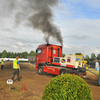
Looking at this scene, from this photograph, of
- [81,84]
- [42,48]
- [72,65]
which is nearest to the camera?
[81,84]

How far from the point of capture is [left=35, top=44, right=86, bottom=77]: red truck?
1270cm

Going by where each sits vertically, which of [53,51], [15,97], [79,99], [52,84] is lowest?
[15,97]

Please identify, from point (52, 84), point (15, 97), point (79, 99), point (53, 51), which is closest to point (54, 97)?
point (52, 84)

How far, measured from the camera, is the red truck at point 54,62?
12.7 meters

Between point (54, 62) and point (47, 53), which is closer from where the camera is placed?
point (54, 62)

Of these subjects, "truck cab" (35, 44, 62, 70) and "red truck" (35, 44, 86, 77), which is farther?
"truck cab" (35, 44, 62, 70)

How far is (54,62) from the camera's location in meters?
14.7

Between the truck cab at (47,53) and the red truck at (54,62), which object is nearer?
the red truck at (54,62)

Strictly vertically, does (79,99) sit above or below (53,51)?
below

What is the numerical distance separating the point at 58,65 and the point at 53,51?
2168mm

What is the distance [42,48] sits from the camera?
1548 centimetres

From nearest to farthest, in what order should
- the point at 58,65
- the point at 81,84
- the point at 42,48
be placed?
the point at 81,84
the point at 58,65
the point at 42,48

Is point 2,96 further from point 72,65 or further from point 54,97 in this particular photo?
point 72,65

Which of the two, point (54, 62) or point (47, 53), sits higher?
point (47, 53)
